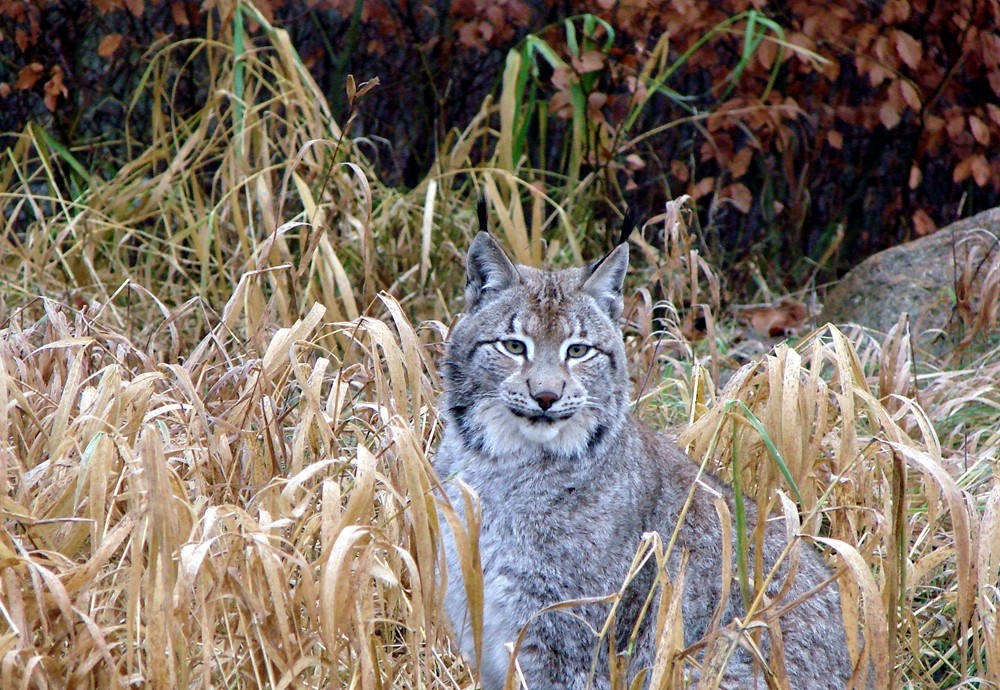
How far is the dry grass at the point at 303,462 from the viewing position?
299 cm

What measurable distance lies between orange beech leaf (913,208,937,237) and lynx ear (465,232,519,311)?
4734mm

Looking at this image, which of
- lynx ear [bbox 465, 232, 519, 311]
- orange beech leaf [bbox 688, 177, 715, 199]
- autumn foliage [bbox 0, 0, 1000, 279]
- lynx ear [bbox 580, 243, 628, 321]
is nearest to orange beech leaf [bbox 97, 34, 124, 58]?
autumn foliage [bbox 0, 0, 1000, 279]

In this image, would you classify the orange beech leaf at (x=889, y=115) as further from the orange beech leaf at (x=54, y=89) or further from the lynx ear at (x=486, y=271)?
the orange beech leaf at (x=54, y=89)

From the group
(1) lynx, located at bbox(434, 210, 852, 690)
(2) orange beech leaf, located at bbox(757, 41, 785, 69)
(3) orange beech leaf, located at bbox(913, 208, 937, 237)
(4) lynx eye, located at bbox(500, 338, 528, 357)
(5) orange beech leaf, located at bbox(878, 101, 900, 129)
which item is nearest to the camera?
(1) lynx, located at bbox(434, 210, 852, 690)

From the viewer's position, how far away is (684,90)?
326 inches

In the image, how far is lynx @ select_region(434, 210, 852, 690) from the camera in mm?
3441

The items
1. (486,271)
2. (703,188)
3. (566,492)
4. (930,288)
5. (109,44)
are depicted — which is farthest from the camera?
(703,188)

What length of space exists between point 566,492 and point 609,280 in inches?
26.9

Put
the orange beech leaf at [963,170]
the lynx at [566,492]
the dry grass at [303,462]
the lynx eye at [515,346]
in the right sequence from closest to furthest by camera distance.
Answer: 1. the dry grass at [303,462]
2. the lynx at [566,492]
3. the lynx eye at [515,346]
4. the orange beech leaf at [963,170]

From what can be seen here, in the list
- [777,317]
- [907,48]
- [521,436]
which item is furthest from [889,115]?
[521,436]

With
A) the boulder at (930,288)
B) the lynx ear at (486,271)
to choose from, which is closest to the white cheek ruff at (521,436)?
the lynx ear at (486,271)

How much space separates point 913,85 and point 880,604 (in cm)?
496

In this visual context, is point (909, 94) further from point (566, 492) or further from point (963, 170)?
point (566, 492)

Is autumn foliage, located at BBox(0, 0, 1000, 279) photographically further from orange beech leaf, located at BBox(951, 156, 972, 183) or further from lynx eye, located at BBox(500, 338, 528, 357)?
lynx eye, located at BBox(500, 338, 528, 357)
